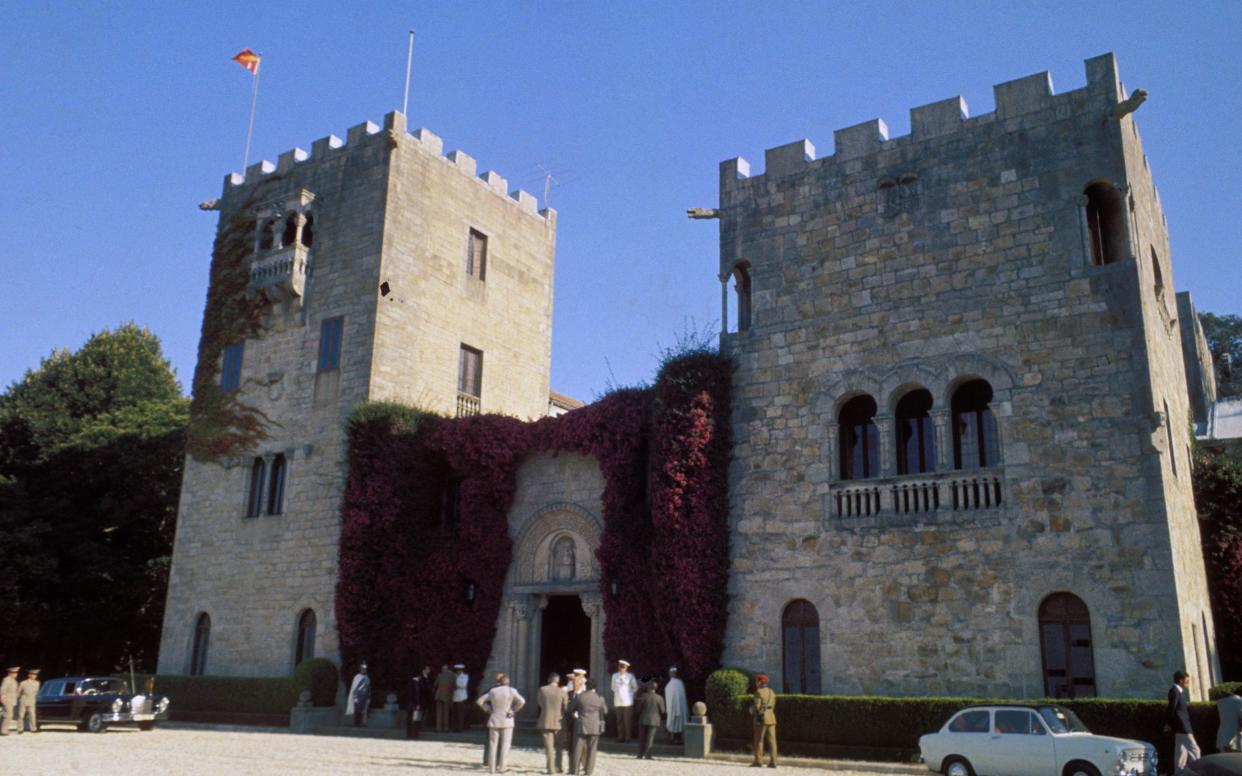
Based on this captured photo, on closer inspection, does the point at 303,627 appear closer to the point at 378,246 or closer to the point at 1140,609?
the point at 378,246

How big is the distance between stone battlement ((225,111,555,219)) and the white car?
21.2 meters

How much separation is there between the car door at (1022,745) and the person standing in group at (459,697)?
1207 cm

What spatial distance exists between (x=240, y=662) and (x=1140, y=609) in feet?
69.5

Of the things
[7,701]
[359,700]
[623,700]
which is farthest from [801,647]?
[7,701]

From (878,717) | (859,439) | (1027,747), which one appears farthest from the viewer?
(859,439)

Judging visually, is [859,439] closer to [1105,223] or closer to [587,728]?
[1105,223]

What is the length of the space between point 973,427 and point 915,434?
43.7 inches

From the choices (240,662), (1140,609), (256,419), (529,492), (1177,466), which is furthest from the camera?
(256,419)

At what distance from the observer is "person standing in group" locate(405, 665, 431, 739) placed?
2194 cm

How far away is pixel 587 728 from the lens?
15492 millimetres

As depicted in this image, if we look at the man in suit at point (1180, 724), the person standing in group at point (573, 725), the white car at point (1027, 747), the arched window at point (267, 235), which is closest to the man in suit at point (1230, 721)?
the man in suit at point (1180, 724)

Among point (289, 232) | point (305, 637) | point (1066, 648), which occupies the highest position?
point (289, 232)

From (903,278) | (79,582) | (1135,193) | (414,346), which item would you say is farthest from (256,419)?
(1135,193)

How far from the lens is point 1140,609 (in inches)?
653
